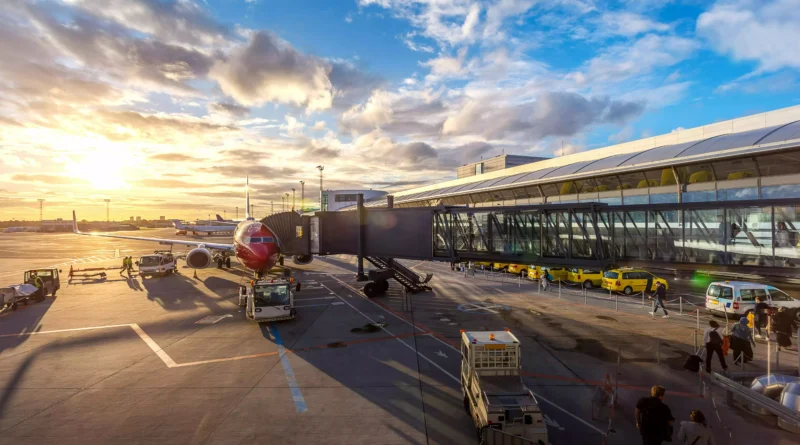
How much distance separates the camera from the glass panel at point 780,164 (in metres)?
23.3

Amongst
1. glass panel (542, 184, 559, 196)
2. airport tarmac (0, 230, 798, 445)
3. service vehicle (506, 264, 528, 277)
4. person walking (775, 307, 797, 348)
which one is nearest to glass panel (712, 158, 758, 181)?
airport tarmac (0, 230, 798, 445)

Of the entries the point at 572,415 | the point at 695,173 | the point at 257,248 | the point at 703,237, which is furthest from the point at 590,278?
the point at 257,248

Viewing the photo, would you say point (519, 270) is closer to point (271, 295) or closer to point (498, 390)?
point (271, 295)

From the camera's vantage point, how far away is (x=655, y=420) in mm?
8930

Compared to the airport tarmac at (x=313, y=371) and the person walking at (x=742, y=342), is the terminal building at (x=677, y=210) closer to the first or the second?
the person walking at (x=742, y=342)

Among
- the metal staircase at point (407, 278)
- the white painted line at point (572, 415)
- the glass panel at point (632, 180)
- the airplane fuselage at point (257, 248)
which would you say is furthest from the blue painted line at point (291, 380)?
the glass panel at point (632, 180)

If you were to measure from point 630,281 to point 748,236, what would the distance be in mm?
15501

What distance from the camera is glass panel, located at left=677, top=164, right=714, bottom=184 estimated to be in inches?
1095

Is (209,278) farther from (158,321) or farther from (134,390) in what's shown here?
(134,390)

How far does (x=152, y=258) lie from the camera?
4181 centimetres

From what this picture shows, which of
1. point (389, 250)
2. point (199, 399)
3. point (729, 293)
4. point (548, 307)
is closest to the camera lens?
point (199, 399)

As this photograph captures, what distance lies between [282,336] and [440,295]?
14816mm

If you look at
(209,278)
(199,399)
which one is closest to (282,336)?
(199,399)

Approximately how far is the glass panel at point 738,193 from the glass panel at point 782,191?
63cm
